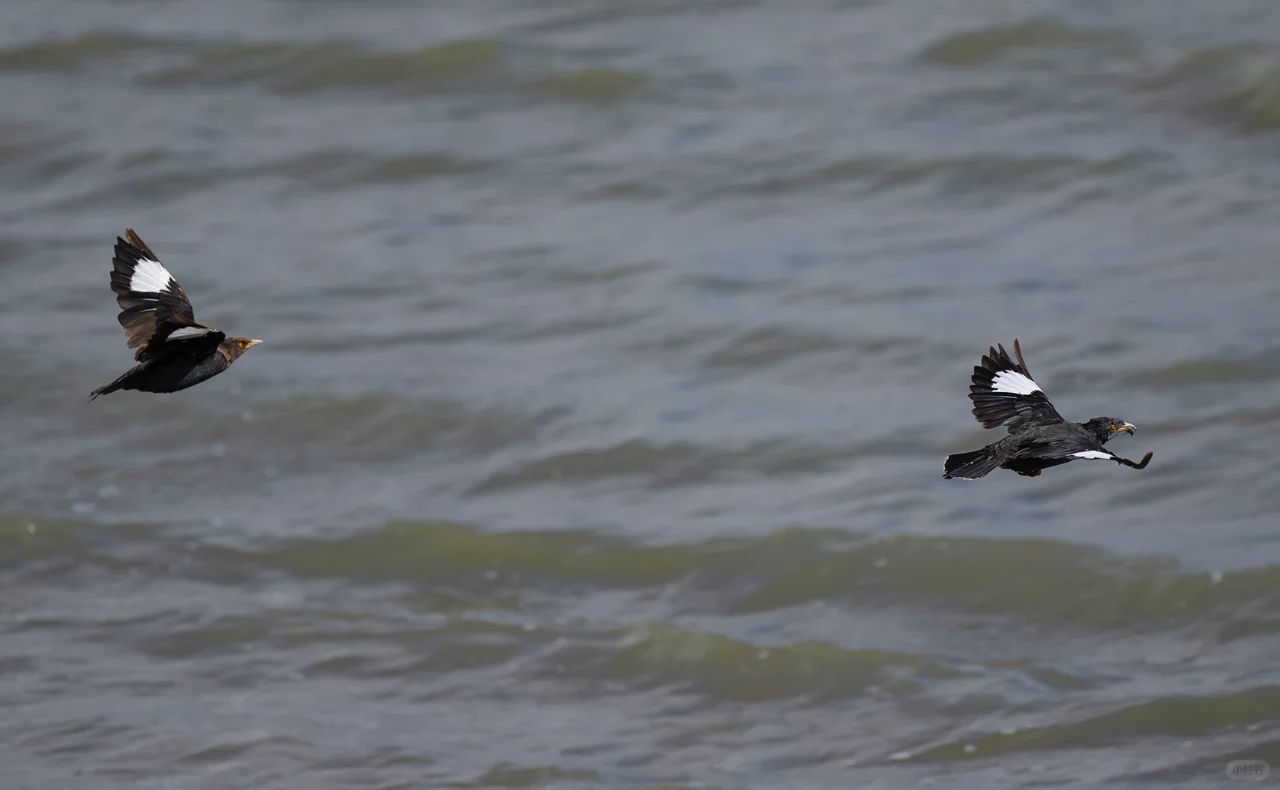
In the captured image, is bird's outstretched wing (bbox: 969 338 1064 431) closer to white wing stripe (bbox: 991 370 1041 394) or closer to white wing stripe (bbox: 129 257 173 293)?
white wing stripe (bbox: 991 370 1041 394)

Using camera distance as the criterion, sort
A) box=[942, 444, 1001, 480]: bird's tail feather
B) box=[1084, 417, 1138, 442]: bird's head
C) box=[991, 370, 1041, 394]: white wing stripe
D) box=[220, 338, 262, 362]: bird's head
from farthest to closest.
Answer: box=[991, 370, 1041, 394]: white wing stripe
box=[220, 338, 262, 362]: bird's head
box=[1084, 417, 1138, 442]: bird's head
box=[942, 444, 1001, 480]: bird's tail feather

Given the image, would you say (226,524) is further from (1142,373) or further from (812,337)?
(1142,373)

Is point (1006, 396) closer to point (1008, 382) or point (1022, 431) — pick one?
point (1008, 382)

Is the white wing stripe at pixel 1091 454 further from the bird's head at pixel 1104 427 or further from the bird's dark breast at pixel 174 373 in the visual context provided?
the bird's dark breast at pixel 174 373

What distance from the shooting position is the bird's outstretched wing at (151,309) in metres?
4.68

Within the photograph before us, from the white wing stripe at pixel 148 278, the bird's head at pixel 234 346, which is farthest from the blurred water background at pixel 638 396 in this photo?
the white wing stripe at pixel 148 278

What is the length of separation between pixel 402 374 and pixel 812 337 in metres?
3.24

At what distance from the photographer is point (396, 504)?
11289 millimetres

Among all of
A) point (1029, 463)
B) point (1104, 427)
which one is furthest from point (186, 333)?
point (1104, 427)

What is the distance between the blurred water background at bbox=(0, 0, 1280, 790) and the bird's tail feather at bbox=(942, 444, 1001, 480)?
383 cm

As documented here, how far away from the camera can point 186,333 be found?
4.69m

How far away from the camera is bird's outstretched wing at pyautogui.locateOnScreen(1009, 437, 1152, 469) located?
439 cm

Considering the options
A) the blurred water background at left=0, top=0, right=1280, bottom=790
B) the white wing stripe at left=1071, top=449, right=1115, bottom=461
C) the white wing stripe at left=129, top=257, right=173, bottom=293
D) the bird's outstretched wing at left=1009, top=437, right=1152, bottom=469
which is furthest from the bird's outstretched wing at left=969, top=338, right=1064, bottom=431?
the blurred water background at left=0, top=0, right=1280, bottom=790

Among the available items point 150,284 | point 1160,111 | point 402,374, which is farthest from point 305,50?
point 150,284
